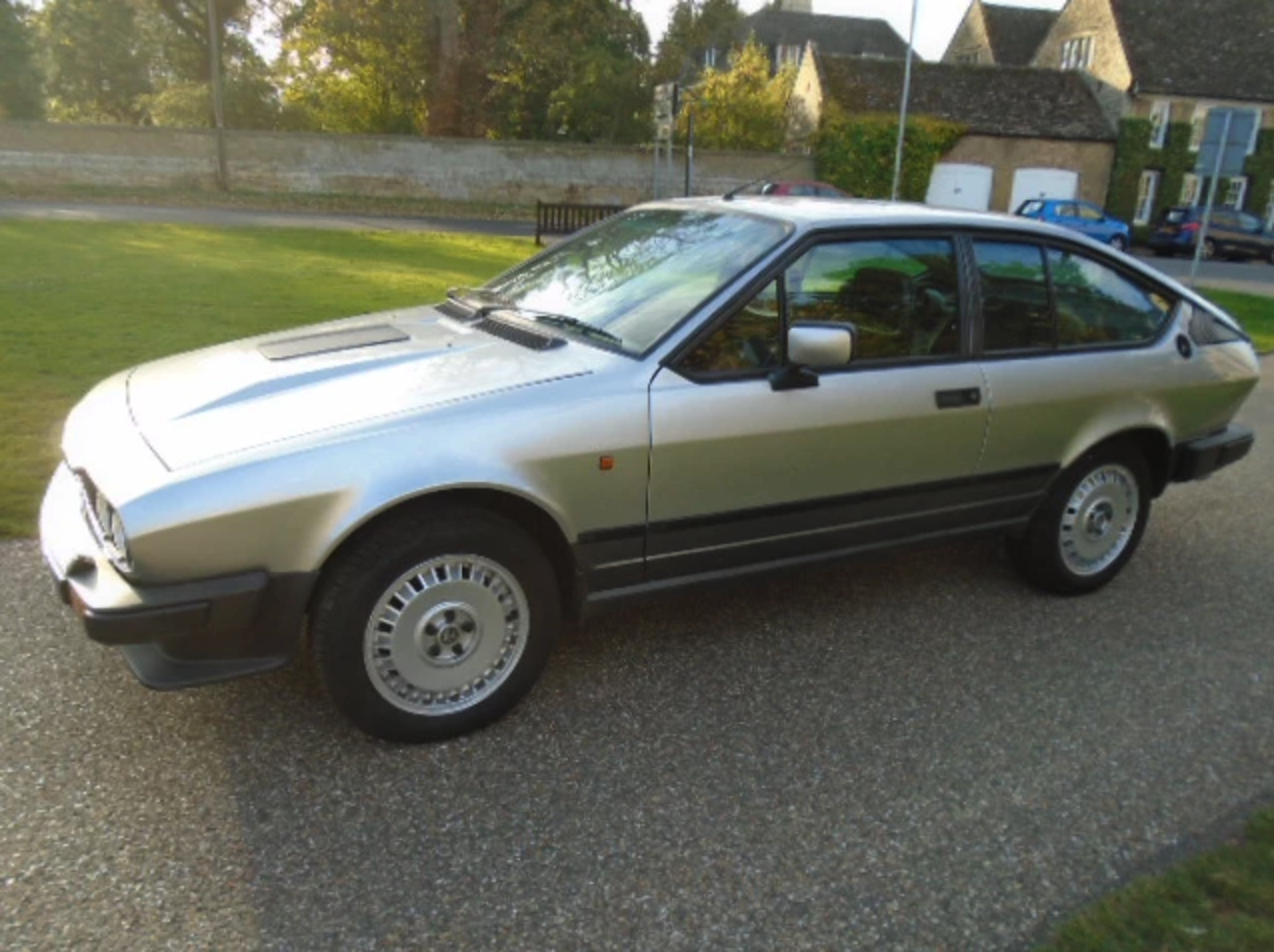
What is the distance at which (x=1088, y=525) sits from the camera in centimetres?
445

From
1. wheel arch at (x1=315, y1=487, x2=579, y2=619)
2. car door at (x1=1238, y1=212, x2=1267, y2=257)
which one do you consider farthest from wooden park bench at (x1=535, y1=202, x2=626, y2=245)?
car door at (x1=1238, y1=212, x2=1267, y2=257)

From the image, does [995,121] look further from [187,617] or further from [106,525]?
[187,617]

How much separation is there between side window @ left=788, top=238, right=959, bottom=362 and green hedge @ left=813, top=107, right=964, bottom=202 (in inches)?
1180

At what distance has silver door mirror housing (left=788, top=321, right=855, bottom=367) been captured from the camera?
327cm

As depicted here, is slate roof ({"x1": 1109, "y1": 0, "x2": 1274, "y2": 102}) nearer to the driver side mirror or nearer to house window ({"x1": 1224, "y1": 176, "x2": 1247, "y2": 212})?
house window ({"x1": 1224, "y1": 176, "x2": 1247, "y2": 212})

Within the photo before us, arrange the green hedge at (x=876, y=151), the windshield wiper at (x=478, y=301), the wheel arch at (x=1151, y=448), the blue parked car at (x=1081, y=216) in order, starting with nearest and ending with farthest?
1. the windshield wiper at (x=478, y=301)
2. the wheel arch at (x=1151, y=448)
3. the blue parked car at (x=1081, y=216)
4. the green hedge at (x=876, y=151)

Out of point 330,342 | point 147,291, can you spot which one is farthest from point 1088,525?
point 147,291

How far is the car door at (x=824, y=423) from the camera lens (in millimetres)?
3342

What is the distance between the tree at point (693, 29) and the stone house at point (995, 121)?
371 centimetres

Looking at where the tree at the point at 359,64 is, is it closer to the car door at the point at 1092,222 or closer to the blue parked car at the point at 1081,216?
the blue parked car at the point at 1081,216

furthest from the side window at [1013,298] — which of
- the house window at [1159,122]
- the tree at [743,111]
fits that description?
the house window at [1159,122]

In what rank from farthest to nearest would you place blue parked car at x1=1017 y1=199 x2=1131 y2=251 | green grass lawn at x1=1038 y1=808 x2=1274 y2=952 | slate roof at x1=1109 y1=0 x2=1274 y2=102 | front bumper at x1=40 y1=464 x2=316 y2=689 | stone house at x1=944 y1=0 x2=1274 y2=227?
1. slate roof at x1=1109 y1=0 x2=1274 y2=102
2. stone house at x1=944 y1=0 x2=1274 y2=227
3. blue parked car at x1=1017 y1=199 x2=1131 y2=251
4. front bumper at x1=40 y1=464 x2=316 y2=689
5. green grass lawn at x1=1038 y1=808 x2=1274 y2=952

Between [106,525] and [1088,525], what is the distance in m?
3.96

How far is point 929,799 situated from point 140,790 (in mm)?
2326
